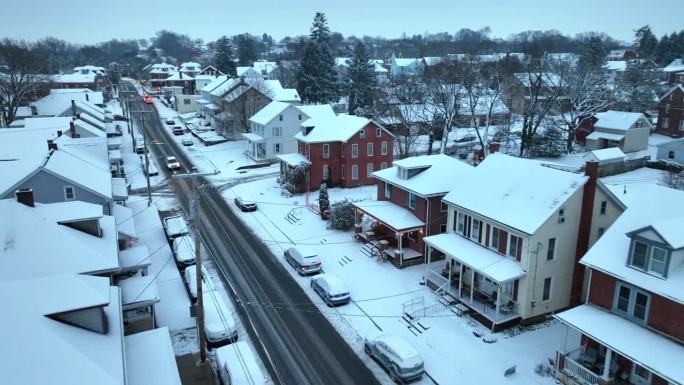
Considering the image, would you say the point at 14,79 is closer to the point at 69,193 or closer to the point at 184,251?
the point at 69,193

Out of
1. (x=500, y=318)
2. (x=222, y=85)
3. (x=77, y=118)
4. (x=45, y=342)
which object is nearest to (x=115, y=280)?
(x=45, y=342)

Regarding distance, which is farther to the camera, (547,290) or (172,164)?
(172,164)

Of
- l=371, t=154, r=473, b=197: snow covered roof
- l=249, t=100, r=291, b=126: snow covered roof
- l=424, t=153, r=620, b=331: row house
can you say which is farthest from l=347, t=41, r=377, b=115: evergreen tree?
l=424, t=153, r=620, b=331: row house

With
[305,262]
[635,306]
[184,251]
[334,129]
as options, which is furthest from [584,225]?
[334,129]

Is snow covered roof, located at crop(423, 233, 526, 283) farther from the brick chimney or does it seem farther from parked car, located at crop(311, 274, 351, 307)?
parked car, located at crop(311, 274, 351, 307)

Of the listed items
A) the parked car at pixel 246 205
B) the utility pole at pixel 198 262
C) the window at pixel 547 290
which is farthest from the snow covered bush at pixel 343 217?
the utility pole at pixel 198 262

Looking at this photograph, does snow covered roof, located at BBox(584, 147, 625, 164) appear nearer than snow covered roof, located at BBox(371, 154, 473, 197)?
No
